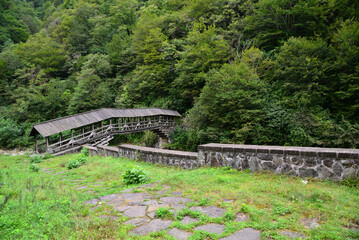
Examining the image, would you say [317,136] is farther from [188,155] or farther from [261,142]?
[188,155]

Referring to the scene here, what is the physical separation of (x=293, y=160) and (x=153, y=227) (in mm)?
3337

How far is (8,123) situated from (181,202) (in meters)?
26.2

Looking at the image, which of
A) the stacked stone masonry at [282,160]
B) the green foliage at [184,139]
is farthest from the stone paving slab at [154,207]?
the green foliage at [184,139]

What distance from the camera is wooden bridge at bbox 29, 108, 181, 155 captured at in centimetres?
1227

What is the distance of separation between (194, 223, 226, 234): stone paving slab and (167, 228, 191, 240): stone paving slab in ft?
0.60

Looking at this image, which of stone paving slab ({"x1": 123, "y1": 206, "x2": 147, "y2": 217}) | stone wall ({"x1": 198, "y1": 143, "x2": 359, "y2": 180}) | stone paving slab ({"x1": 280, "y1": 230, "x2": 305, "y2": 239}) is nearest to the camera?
stone paving slab ({"x1": 280, "y1": 230, "x2": 305, "y2": 239})

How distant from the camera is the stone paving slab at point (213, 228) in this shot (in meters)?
2.31

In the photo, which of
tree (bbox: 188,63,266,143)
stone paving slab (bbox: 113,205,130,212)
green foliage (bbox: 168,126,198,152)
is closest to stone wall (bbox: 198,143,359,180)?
stone paving slab (bbox: 113,205,130,212)

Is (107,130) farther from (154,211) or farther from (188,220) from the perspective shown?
(188,220)

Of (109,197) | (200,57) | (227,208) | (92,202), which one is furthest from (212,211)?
(200,57)

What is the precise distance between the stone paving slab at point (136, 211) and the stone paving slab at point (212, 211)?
76cm

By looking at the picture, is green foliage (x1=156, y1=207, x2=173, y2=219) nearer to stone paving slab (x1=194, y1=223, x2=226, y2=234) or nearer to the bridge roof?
Result: stone paving slab (x1=194, y1=223, x2=226, y2=234)

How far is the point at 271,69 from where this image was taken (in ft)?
47.7

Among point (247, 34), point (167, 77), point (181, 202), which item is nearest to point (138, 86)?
point (167, 77)
